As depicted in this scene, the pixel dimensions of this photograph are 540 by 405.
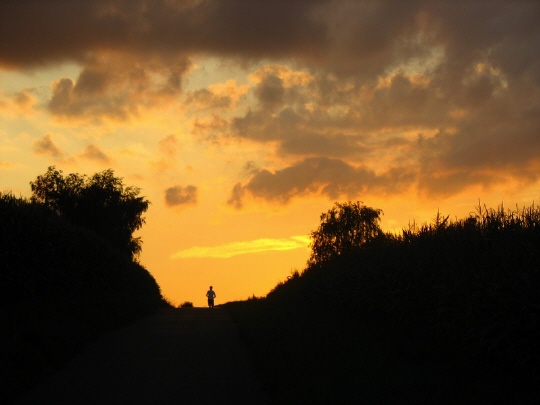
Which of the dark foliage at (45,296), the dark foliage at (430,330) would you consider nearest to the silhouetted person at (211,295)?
the dark foliage at (45,296)

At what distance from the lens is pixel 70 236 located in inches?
1051

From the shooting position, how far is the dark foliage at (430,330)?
9414 mm

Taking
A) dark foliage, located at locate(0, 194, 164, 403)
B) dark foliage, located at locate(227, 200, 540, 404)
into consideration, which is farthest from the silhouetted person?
dark foliage, located at locate(227, 200, 540, 404)

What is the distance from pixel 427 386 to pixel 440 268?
5971 mm

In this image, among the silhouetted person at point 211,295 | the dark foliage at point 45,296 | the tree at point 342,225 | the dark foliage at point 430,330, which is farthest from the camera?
the tree at point 342,225

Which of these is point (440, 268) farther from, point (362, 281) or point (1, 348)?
point (1, 348)

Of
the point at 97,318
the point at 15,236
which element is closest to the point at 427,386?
the point at 97,318

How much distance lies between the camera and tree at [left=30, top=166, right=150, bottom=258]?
73.1 metres

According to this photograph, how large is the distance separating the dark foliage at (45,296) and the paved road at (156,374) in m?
0.55

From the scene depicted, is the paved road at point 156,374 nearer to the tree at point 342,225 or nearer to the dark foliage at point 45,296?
the dark foliage at point 45,296

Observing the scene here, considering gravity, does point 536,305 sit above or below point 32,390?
above

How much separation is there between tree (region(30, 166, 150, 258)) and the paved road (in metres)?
56.6

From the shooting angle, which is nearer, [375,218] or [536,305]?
[536,305]

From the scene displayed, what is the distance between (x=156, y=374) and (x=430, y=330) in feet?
19.8
